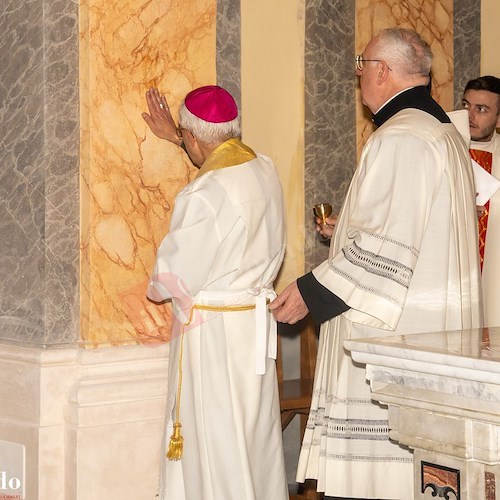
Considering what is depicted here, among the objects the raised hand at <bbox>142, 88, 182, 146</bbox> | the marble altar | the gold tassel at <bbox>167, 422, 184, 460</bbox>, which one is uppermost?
the raised hand at <bbox>142, 88, 182, 146</bbox>

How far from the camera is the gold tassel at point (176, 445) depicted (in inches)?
184

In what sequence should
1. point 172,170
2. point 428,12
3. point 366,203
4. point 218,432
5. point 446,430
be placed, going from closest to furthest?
point 446,430 < point 366,203 < point 218,432 < point 172,170 < point 428,12

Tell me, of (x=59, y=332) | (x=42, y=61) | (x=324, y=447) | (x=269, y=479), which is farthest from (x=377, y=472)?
(x=42, y=61)

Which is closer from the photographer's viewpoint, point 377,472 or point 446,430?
point 446,430

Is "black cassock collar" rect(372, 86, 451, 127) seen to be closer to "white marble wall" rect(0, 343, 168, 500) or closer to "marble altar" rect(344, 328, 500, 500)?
"marble altar" rect(344, 328, 500, 500)

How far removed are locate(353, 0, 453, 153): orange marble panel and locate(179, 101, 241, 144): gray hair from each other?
5.58 feet

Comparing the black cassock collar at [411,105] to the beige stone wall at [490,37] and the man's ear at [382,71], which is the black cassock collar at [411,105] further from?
the beige stone wall at [490,37]

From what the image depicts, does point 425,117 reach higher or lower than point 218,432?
higher

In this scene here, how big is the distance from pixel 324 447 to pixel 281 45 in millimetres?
2665

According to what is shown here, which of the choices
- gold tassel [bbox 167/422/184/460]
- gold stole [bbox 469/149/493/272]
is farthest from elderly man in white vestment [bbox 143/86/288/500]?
gold stole [bbox 469/149/493/272]

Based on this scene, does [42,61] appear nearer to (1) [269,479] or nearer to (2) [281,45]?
(2) [281,45]

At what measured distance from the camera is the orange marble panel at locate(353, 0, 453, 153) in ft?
21.1

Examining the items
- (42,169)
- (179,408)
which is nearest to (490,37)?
(42,169)

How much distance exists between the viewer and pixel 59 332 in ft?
16.4
